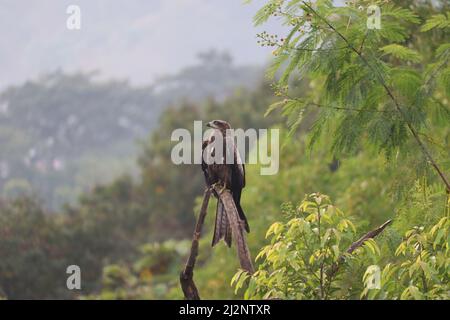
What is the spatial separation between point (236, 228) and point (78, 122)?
69756 millimetres

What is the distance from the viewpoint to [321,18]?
4.79 metres

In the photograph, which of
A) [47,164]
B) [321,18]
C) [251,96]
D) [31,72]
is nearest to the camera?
[321,18]

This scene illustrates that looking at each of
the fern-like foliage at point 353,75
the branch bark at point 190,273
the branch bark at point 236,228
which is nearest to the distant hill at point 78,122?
the fern-like foliage at point 353,75

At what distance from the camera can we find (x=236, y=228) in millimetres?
4285

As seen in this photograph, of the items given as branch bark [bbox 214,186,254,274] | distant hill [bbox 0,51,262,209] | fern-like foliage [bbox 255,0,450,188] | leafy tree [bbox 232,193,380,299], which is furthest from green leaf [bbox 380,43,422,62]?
distant hill [bbox 0,51,262,209]

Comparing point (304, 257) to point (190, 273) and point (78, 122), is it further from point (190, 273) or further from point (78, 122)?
point (78, 122)

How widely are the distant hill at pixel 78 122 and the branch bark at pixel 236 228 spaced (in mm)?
44568

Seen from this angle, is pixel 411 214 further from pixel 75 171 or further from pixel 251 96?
pixel 75 171

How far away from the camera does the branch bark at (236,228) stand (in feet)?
14.0

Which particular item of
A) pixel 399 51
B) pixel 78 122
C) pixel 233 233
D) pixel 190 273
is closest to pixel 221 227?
pixel 233 233

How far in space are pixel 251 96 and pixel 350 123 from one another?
34161 mm

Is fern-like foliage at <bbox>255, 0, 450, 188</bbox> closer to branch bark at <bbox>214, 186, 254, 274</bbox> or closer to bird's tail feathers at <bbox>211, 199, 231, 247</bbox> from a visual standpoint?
branch bark at <bbox>214, 186, 254, 274</bbox>

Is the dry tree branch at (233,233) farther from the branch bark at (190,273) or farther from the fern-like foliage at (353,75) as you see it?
the fern-like foliage at (353,75)
